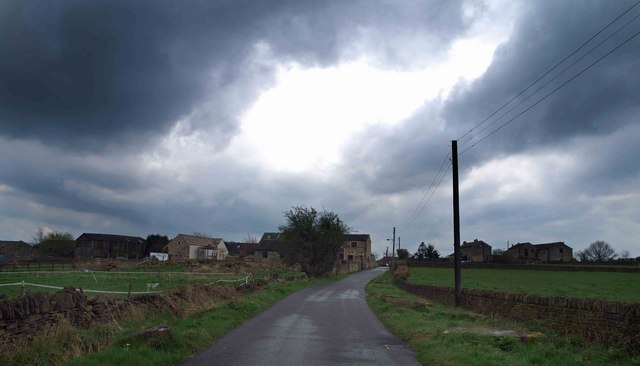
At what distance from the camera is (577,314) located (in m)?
14.2

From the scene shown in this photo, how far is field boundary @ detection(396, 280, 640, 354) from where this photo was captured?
38.5ft

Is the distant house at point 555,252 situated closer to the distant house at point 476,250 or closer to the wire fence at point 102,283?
the distant house at point 476,250

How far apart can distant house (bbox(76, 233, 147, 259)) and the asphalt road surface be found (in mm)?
108974

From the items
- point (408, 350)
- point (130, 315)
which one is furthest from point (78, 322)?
point (408, 350)

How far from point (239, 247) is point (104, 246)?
39910mm

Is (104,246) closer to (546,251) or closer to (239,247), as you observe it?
(239,247)

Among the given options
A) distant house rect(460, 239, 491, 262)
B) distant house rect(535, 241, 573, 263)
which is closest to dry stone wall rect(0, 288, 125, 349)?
distant house rect(460, 239, 491, 262)

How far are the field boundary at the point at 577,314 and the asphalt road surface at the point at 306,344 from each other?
4.98m

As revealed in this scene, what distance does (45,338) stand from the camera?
35.4 feet

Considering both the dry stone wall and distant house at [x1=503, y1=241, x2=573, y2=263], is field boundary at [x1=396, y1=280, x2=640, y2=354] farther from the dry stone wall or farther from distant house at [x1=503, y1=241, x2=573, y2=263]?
distant house at [x1=503, y1=241, x2=573, y2=263]

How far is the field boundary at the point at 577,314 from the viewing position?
462 inches

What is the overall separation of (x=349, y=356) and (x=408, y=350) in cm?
212

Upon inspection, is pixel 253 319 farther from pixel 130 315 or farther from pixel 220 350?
pixel 220 350

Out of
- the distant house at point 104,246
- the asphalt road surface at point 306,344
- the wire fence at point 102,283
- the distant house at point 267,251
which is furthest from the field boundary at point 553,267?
the distant house at point 104,246
